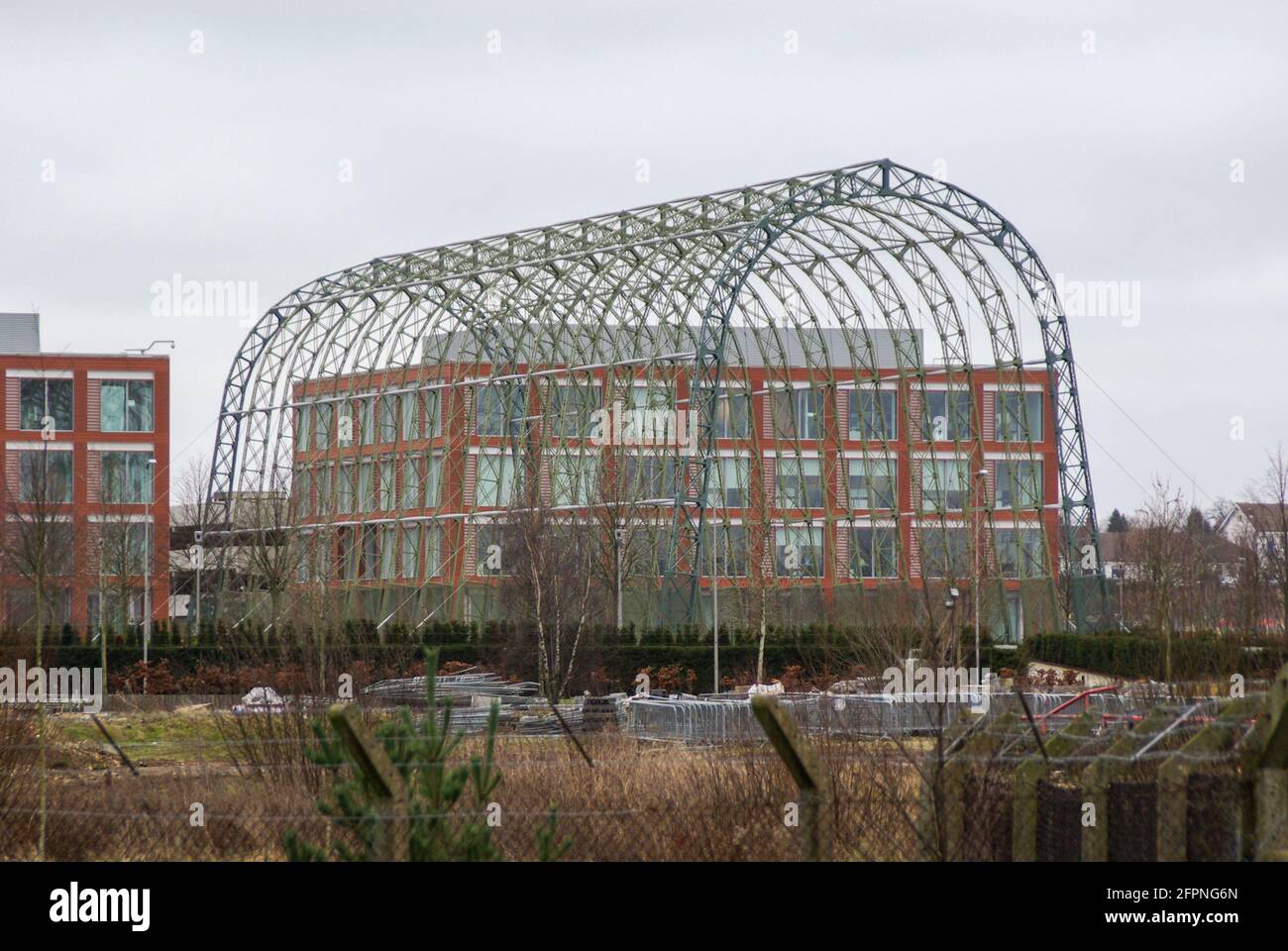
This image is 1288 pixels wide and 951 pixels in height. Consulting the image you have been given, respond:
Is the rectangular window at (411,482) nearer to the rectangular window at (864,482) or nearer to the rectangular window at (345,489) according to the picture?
the rectangular window at (345,489)

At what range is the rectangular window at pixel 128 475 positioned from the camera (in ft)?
212

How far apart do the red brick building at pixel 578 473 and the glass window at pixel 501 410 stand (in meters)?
0.10

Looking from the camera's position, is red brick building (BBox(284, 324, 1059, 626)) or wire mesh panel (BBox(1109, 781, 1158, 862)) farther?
red brick building (BBox(284, 324, 1059, 626))

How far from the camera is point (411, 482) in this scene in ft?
197

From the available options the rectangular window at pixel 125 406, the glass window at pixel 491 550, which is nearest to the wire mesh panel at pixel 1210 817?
the glass window at pixel 491 550

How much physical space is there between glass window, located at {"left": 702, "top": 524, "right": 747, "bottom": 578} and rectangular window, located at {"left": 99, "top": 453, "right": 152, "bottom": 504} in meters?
21.9

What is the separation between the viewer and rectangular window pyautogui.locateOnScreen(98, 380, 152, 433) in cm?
6781

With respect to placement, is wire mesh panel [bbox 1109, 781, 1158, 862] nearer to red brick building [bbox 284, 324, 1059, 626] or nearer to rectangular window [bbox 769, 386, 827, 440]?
red brick building [bbox 284, 324, 1059, 626]

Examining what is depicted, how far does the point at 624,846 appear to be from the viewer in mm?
13945

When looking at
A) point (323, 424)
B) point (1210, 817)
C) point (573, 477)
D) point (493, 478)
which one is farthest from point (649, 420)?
point (1210, 817)

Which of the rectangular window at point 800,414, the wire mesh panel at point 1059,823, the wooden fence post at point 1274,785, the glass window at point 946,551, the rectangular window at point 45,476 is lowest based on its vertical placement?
the wire mesh panel at point 1059,823

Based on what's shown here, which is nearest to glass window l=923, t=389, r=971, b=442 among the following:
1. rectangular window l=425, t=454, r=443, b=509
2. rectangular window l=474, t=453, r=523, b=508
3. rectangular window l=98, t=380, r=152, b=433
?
rectangular window l=474, t=453, r=523, b=508
